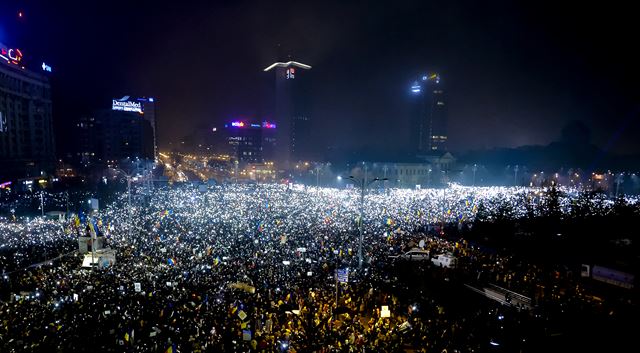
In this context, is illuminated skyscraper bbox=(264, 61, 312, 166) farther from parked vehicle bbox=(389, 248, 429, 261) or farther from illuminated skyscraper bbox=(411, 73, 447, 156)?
parked vehicle bbox=(389, 248, 429, 261)

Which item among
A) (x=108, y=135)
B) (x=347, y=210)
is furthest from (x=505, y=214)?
(x=108, y=135)

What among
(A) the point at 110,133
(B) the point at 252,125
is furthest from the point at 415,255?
(B) the point at 252,125

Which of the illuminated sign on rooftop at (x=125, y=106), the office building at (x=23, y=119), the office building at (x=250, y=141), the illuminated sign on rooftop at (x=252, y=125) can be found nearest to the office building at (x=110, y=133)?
the illuminated sign on rooftop at (x=125, y=106)

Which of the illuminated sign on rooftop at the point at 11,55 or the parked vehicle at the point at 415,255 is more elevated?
the illuminated sign on rooftop at the point at 11,55

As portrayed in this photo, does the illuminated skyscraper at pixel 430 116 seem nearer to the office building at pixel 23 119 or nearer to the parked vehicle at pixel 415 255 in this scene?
the office building at pixel 23 119

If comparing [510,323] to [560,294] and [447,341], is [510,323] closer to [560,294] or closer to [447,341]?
[447,341]

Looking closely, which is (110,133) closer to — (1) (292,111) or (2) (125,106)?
(2) (125,106)

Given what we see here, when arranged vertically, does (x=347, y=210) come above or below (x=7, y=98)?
below
